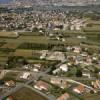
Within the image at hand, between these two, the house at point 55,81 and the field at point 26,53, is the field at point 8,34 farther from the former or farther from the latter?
the house at point 55,81

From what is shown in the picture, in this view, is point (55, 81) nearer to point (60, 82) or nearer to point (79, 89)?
point (60, 82)

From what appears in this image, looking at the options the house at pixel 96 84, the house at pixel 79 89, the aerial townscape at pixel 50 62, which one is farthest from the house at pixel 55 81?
the house at pixel 96 84

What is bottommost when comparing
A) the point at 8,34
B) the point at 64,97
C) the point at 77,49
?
the point at 8,34

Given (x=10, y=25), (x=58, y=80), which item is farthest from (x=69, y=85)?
(x=10, y=25)

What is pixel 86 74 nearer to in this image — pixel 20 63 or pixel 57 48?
pixel 20 63

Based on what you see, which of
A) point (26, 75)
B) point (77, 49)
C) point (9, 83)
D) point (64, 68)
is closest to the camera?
point (9, 83)

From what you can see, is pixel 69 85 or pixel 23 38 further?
pixel 23 38

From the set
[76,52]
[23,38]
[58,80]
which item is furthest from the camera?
[23,38]

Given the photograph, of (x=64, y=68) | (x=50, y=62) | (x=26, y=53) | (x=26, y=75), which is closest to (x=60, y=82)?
(x=26, y=75)
